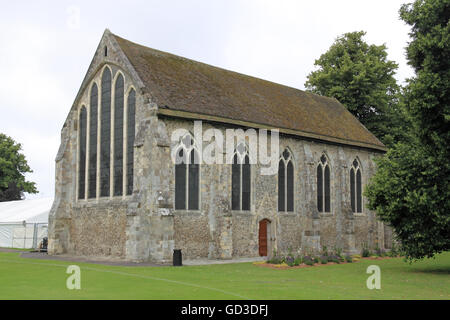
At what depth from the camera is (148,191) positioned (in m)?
25.9

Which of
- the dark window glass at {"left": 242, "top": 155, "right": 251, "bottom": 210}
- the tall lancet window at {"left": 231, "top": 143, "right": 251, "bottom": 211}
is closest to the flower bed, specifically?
the tall lancet window at {"left": 231, "top": 143, "right": 251, "bottom": 211}

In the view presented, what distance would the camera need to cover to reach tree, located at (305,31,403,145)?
150 ft

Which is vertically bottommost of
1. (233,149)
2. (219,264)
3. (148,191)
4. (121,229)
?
(219,264)

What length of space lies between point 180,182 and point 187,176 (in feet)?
1.80

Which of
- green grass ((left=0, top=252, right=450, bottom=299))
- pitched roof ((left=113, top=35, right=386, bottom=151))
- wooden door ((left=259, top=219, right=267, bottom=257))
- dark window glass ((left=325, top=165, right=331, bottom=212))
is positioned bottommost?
green grass ((left=0, top=252, right=450, bottom=299))

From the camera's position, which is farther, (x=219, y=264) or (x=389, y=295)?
(x=219, y=264)

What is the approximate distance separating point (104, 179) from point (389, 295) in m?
19.4

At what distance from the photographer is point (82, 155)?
31.8 meters

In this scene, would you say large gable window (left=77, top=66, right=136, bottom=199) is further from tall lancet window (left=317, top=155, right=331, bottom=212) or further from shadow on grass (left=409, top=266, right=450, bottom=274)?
shadow on grass (left=409, top=266, right=450, bottom=274)

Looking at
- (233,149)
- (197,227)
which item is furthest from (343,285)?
(233,149)

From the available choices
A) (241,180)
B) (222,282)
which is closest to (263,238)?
(241,180)

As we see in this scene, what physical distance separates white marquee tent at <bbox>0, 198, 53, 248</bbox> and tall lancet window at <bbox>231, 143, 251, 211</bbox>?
1815 centimetres

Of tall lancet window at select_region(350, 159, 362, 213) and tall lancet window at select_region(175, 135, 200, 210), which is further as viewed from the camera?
tall lancet window at select_region(350, 159, 362, 213)
